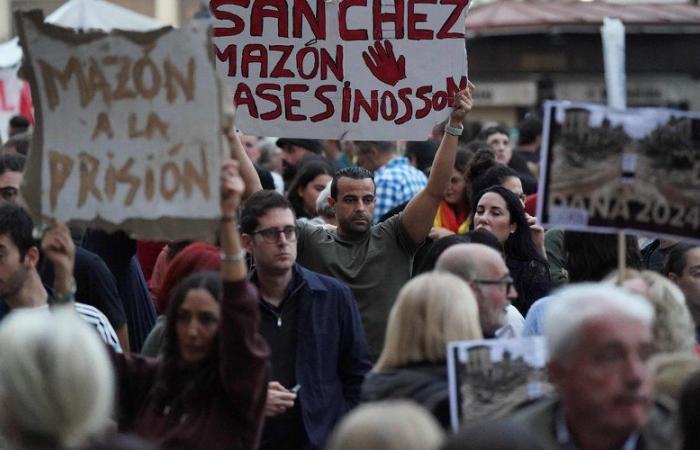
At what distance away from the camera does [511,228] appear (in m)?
8.34

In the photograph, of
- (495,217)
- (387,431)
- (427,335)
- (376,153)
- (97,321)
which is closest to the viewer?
(387,431)

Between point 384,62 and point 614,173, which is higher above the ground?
point 384,62

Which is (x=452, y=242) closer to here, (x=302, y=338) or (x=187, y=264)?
(x=302, y=338)

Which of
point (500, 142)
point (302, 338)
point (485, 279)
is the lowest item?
point (302, 338)

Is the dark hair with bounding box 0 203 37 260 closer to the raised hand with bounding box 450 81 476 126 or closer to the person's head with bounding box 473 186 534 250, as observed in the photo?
the raised hand with bounding box 450 81 476 126

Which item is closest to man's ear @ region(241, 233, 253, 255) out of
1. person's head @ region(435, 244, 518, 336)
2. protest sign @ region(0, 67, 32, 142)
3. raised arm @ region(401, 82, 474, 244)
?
raised arm @ region(401, 82, 474, 244)

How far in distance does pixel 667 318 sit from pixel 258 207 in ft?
6.13

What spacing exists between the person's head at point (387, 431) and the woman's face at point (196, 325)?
1371 millimetres

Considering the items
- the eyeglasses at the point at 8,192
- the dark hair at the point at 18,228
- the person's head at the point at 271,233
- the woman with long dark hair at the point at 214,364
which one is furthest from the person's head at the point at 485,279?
the eyeglasses at the point at 8,192

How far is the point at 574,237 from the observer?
22.4ft

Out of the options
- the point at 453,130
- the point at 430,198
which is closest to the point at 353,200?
the point at 430,198

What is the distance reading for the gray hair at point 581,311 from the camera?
432 cm

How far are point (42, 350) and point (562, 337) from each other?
1.35 metres

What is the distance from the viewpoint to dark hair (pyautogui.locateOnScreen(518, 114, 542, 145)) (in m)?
13.4
